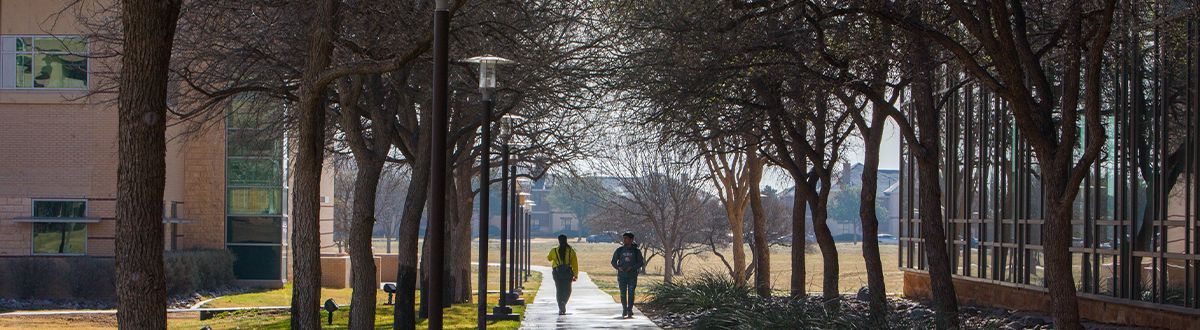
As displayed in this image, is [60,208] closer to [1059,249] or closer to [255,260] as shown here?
[255,260]

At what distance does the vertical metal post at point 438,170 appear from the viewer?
40.6ft

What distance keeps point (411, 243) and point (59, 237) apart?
2077 cm

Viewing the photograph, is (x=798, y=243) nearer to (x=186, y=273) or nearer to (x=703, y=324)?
(x=703, y=324)

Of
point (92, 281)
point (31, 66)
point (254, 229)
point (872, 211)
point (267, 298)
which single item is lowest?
point (267, 298)

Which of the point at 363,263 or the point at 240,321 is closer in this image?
the point at 363,263

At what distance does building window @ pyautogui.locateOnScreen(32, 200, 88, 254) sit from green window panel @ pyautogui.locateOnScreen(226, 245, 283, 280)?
7445 millimetres

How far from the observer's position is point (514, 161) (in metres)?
33.9

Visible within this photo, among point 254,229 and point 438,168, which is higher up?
point 438,168

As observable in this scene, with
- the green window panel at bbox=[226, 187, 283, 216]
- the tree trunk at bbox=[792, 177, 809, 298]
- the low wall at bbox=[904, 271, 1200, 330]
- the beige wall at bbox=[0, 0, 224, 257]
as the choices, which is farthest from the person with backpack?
the green window panel at bbox=[226, 187, 283, 216]

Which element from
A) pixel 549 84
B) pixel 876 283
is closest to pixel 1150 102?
pixel 876 283

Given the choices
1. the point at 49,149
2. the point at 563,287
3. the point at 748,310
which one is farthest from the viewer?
the point at 49,149

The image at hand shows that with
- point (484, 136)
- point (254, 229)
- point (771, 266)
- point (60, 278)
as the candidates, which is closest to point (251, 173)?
point (254, 229)

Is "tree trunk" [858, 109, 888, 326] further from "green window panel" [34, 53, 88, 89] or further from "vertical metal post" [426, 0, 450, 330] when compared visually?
"green window panel" [34, 53, 88, 89]

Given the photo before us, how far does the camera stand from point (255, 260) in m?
47.1
